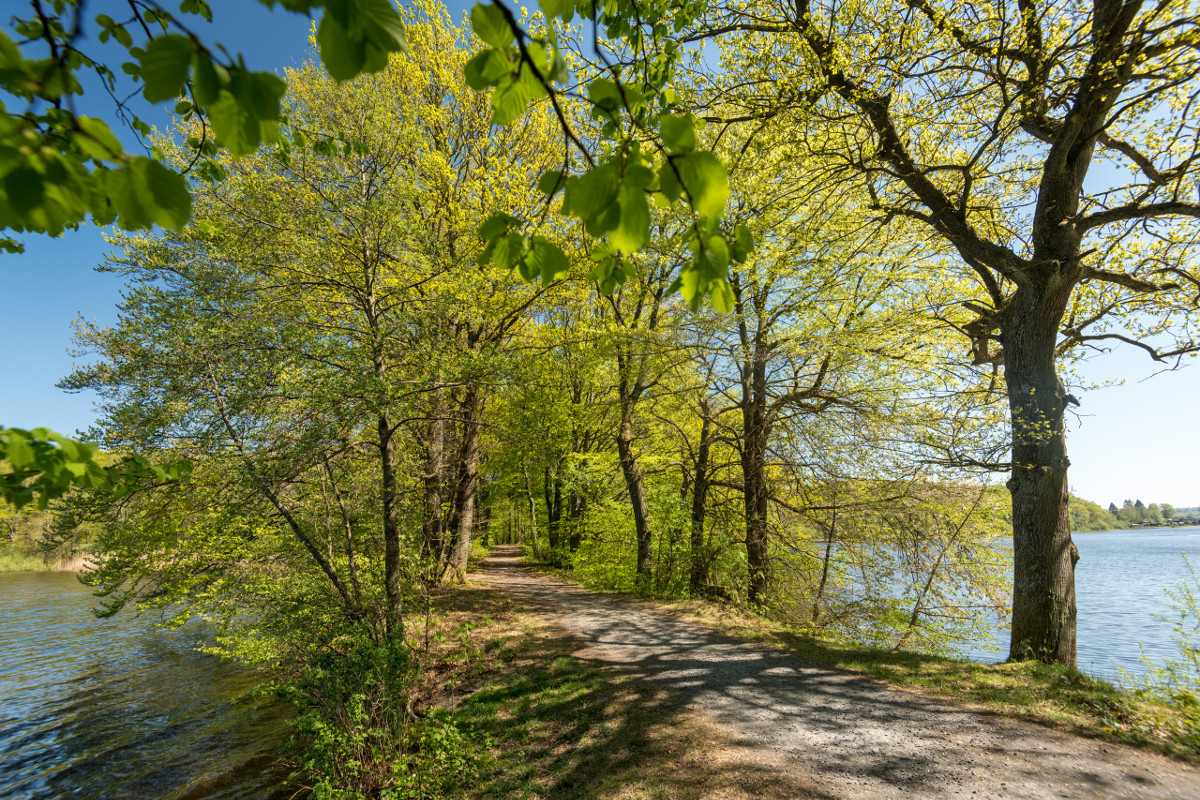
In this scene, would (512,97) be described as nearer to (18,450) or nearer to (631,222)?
(631,222)

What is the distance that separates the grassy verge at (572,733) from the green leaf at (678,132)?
15.1 ft

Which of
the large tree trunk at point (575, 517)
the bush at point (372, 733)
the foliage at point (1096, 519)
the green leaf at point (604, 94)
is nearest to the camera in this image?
the green leaf at point (604, 94)

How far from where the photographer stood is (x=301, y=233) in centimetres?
521

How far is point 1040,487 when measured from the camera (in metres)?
5.74

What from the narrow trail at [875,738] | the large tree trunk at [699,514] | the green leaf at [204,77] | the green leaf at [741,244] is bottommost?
the narrow trail at [875,738]

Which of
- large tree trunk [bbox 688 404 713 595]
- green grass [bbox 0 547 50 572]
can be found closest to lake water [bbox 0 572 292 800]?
large tree trunk [bbox 688 404 713 595]

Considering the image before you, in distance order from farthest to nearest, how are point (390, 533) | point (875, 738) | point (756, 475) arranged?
point (756, 475) → point (390, 533) → point (875, 738)

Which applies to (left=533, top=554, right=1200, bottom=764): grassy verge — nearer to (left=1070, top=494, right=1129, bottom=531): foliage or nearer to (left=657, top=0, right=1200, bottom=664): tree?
(left=657, top=0, right=1200, bottom=664): tree

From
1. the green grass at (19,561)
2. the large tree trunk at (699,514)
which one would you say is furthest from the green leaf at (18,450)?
the green grass at (19,561)

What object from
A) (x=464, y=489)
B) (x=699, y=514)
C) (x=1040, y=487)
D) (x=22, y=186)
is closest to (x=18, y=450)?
(x=22, y=186)

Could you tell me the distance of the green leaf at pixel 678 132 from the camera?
33.5 inches

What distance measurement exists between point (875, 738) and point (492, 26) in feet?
19.0

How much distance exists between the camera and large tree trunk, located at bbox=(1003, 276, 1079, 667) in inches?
218

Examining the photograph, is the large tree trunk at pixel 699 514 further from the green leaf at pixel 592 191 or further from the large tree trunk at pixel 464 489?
the green leaf at pixel 592 191
